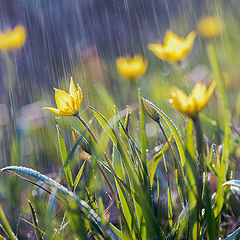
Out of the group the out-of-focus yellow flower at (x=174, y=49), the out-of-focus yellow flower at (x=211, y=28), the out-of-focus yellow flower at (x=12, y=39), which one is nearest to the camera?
the out-of-focus yellow flower at (x=174, y=49)

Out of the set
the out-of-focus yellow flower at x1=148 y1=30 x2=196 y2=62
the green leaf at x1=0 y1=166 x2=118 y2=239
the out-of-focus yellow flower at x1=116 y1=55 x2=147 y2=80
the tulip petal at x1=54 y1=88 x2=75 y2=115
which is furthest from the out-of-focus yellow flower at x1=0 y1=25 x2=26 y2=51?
the green leaf at x1=0 y1=166 x2=118 y2=239

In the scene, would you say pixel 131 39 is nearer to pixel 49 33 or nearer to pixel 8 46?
pixel 49 33

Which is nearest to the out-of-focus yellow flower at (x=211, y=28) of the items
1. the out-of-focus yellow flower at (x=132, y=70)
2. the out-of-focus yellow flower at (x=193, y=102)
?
the out-of-focus yellow flower at (x=132, y=70)

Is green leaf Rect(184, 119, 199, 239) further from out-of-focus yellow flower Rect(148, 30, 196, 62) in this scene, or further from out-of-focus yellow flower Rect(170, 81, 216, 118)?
out-of-focus yellow flower Rect(148, 30, 196, 62)

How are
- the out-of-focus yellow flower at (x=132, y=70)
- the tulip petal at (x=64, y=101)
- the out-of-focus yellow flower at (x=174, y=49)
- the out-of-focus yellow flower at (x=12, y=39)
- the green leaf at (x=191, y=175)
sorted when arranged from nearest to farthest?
1. the green leaf at (x=191, y=175)
2. the tulip petal at (x=64, y=101)
3. the out-of-focus yellow flower at (x=174, y=49)
4. the out-of-focus yellow flower at (x=132, y=70)
5. the out-of-focus yellow flower at (x=12, y=39)

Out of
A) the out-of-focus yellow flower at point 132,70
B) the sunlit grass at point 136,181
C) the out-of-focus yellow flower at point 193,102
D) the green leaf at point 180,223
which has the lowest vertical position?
the green leaf at point 180,223

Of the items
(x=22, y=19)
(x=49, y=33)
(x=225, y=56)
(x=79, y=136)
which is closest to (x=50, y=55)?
(x=49, y=33)

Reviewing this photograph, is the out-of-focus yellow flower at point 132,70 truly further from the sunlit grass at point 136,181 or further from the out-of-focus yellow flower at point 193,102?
the out-of-focus yellow flower at point 193,102

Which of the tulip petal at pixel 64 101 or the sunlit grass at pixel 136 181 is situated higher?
the tulip petal at pixel 64 101
